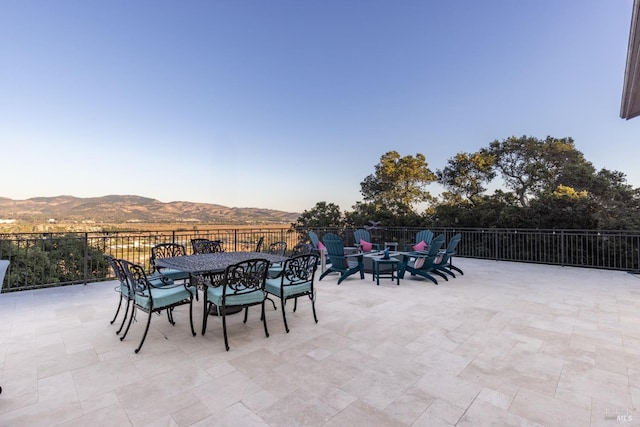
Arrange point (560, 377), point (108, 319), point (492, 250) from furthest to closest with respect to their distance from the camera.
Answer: point (492, 250)
point (108, 319)
point (560, 377)

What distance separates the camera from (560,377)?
2.06 metres


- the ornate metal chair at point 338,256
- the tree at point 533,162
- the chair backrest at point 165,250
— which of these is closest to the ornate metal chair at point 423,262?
the ornate metal chair at point 338,256

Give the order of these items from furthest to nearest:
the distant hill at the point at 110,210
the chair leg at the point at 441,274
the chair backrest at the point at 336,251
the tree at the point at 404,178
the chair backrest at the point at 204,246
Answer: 1. the tree at the point at 404,178
2. the distant hill at the point at 110,210
3. the chair leg at the point at 441,274
4. the chair backrest at the point at 336,251
5. the chair backrest at the point at 204,246

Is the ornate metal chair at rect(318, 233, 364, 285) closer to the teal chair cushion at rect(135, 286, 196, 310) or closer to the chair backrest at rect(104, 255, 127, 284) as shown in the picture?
the teal chair cushion at rect(135, 286, 196, 310)

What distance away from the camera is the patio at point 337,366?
5.39ft

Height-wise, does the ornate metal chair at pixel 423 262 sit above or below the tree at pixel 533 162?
below

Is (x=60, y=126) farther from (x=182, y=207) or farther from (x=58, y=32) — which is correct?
(x=182, y=207)

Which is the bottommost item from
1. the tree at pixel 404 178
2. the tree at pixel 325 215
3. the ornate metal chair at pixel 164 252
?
the ornate metal chair at pixel 164 252

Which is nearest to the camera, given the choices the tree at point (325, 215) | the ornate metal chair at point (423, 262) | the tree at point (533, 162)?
the ornate metal chair at point (423, 262)

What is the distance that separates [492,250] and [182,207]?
1321 cm

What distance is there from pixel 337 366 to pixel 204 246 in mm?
3622

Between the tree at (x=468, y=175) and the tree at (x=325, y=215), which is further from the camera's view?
the tree at (x=325, y=215)

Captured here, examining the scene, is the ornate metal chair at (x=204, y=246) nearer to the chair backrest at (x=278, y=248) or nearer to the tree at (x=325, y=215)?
the chair backrest at (x=278, y=248)

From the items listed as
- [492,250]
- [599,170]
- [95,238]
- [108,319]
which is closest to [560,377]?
[108,319]
